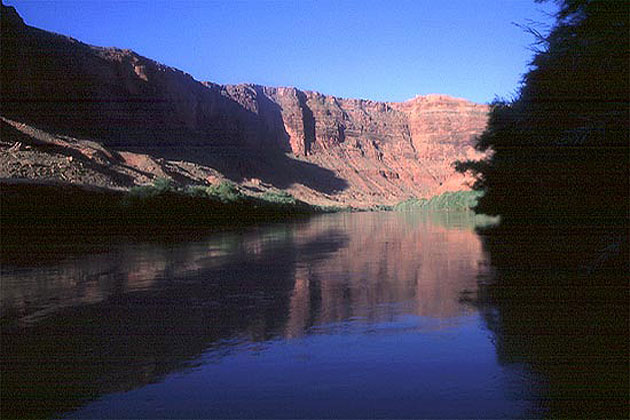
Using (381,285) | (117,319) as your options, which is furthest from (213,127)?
(117,319)

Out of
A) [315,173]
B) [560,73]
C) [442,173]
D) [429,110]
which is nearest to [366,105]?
[429,110]

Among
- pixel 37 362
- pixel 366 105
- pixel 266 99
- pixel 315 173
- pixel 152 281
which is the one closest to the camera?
pixel 37 362

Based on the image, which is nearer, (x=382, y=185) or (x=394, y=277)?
(x=394, y=277)

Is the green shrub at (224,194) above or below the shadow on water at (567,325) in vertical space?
above

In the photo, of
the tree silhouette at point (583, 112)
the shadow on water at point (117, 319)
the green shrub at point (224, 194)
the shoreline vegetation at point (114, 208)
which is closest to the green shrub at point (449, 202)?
the green shrub at point (224, 194)

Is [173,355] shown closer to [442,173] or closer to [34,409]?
[34,409]

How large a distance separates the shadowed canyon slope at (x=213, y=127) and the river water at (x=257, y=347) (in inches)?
1059

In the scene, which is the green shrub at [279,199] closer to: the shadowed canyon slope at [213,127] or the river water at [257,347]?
the shadowed canyon slope at [213,127]

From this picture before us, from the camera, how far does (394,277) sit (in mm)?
10070

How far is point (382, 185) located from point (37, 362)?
118 m

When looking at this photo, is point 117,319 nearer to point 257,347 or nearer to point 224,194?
point 257,347

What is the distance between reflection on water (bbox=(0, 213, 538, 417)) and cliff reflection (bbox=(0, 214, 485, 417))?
0.9 inches

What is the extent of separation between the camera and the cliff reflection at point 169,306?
15.4 ft

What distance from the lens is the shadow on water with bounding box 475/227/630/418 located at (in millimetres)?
4051
